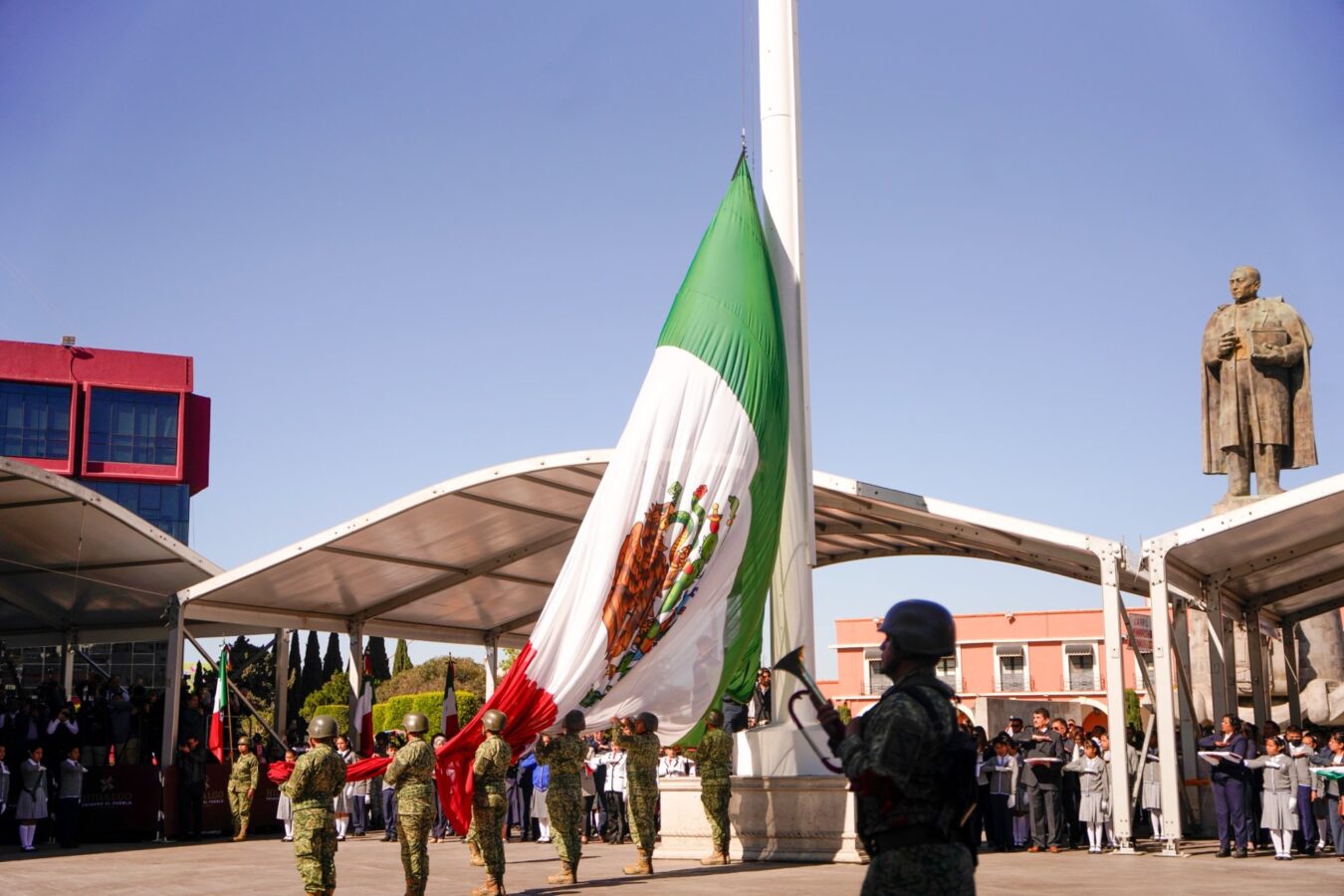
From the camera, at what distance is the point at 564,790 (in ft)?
43.2

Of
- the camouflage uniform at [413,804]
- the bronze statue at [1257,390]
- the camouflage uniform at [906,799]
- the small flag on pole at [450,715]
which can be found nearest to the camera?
the camouflage uniform at [906,799]

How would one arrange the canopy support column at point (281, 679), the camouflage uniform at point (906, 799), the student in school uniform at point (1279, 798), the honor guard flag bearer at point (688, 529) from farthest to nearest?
the canopy support column at point (281, 679), the student in school uniform at point (1279, 798), the honor guard flag bearer at point (688, 529), the camouflage uniform at point (906, 799)

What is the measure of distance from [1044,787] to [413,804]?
342 inches

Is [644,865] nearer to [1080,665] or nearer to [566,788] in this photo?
[566,788]

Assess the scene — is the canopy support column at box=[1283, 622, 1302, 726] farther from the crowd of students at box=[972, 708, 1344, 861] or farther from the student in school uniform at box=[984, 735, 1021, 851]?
the student in school uniform at box=[984, 735, 1021, 851]

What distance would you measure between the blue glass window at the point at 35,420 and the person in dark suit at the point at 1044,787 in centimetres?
5724

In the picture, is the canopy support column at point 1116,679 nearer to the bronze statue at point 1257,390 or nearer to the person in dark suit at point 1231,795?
the person in dark suit at point 1231,795

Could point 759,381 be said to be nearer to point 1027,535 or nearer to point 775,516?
point 775,516

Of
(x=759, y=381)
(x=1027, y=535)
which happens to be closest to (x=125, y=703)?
(x=759, y=381)

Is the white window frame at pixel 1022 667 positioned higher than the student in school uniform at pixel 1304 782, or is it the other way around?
the white window frame at pixel 1022 667

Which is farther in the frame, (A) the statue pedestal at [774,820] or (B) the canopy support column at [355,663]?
(B) the canopy support column at [355,663]

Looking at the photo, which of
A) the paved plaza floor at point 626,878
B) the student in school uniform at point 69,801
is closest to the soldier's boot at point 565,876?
the paved plaza floor at point 626,878

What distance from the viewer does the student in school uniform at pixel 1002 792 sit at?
55.9 feet

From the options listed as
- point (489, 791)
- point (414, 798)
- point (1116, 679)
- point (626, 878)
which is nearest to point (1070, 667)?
point (1116, 679)
